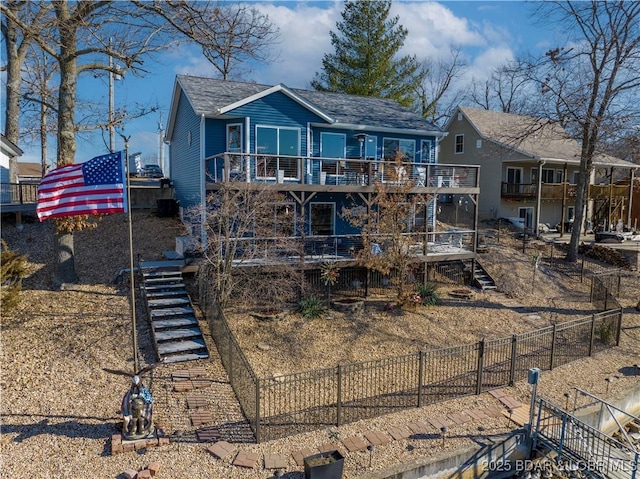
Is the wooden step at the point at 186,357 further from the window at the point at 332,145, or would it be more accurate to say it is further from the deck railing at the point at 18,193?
the deck railing at the point at 18,193

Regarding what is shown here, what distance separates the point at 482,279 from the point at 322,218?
722cm

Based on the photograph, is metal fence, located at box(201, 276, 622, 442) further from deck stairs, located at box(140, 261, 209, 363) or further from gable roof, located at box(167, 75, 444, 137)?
gable roof, located at box(167, 75, 444, 137)

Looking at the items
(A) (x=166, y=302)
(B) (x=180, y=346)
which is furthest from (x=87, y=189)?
(A) (x=166, y=302)

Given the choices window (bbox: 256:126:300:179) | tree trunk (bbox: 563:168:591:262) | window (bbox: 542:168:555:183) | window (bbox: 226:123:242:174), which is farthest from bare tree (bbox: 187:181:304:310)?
window (bbox: 542:168:555:183)

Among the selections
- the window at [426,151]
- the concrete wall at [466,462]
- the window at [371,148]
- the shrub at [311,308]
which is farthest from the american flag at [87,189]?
the window at [426,151]

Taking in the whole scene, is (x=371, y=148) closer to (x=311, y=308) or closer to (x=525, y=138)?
(x=311, y=308)

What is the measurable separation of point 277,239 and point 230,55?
6264 mm

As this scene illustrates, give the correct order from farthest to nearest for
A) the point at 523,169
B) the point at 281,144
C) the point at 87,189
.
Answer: the point at 523,169 < the point at 281,144 < the point at 87,189

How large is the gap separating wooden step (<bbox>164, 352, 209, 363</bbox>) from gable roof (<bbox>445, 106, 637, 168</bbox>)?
75.4ft

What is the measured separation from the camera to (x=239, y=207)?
1322cm

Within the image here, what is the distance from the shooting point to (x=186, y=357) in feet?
35.0

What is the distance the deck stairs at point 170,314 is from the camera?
10.9 m

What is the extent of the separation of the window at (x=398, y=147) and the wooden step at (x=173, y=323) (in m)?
12.0

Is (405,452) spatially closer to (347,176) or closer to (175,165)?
(347,176)
